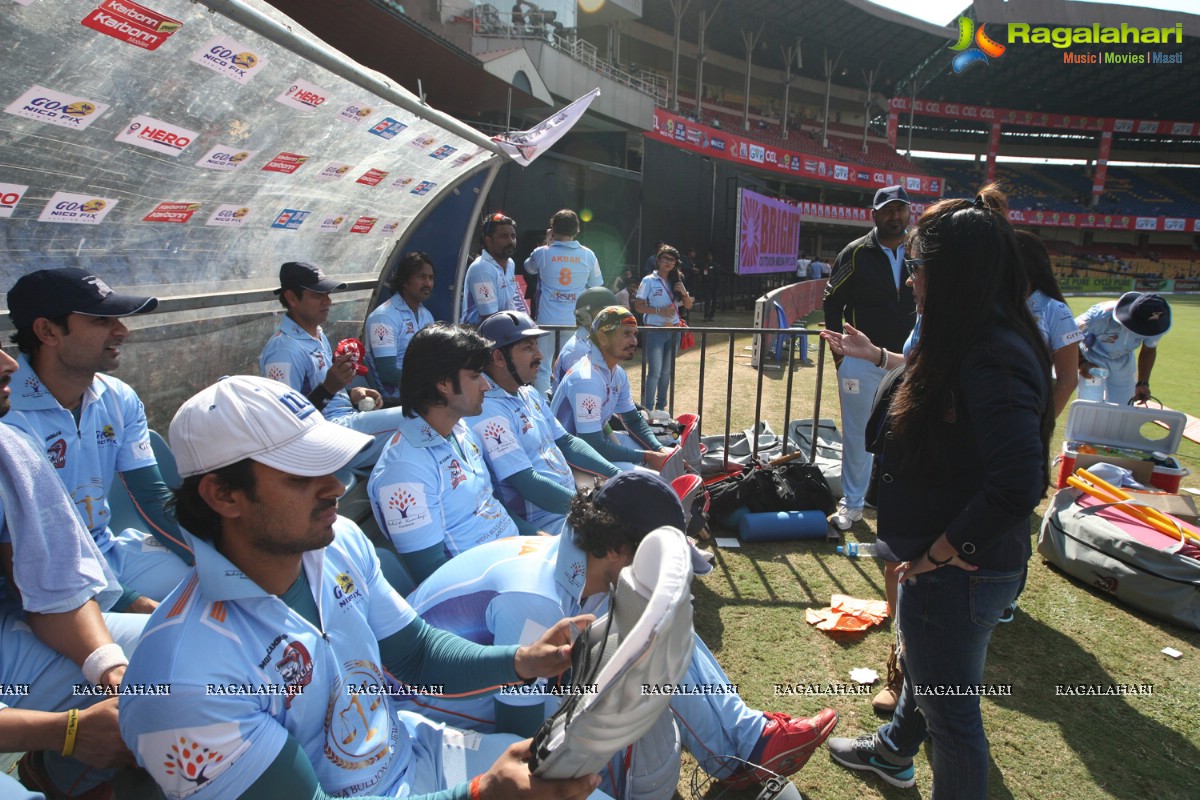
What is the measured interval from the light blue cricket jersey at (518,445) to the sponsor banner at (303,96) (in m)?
1.82

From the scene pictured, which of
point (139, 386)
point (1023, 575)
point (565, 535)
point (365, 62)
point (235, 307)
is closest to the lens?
point (1023, 575)

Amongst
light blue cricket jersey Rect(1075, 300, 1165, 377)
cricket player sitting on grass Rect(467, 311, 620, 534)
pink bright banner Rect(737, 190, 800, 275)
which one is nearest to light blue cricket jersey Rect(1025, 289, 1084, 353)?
light blue cricket jersey Rect(1075, 300, 1165, 377)

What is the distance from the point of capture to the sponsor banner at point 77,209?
10.8 feet

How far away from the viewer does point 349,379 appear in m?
4.23

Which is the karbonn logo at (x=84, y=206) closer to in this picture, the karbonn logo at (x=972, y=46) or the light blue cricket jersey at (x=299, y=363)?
the light blue cricket jersey at (x=299, y=363)

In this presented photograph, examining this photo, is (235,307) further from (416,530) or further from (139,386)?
(416,530)

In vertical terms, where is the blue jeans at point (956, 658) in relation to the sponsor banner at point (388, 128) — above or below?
below

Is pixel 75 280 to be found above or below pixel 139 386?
above

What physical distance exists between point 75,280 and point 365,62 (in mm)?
12355

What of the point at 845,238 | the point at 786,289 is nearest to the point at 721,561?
the point at 786,289

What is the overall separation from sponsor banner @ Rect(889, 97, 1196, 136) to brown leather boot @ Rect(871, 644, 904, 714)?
53.2 meters

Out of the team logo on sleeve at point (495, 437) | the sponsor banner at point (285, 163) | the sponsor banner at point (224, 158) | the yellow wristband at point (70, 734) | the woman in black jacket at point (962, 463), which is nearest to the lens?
the yellow wristband at point (70, 734)

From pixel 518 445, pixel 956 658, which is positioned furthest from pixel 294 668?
pixel 518 445

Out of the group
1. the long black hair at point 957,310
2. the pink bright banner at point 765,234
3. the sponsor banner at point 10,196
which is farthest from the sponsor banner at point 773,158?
the long black hair at point 957,310
